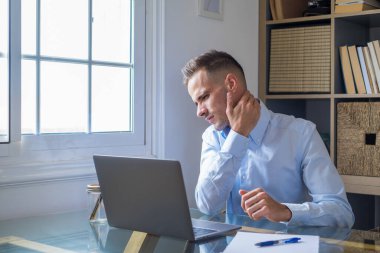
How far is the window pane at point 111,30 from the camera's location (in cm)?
238

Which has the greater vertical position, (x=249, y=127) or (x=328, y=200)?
(x=249, y=127)

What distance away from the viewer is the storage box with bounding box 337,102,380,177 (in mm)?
2797

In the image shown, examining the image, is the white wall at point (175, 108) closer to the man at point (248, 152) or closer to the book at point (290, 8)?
the book at point (290, 8)

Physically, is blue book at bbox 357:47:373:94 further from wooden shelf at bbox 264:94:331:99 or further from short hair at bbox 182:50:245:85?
short hair at bbox 182:50:245:85

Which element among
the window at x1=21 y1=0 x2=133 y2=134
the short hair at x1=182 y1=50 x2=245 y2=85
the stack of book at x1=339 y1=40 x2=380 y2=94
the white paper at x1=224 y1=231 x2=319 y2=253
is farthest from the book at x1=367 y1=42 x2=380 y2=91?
the white paper at x1=224 y1=231 x2=319 y2=253

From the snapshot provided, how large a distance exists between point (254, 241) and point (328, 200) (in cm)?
60

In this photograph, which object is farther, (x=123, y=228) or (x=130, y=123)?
(x=130, y=123)

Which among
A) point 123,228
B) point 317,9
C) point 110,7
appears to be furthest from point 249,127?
point 317,9

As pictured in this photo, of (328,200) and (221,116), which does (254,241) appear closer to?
(328,200)

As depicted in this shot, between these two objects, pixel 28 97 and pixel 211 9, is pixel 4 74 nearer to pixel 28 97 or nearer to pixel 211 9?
pixel 28 97

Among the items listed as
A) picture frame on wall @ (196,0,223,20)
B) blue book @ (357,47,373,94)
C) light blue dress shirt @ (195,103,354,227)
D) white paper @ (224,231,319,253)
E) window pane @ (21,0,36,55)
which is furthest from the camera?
blue book @ (357,47,373,94)

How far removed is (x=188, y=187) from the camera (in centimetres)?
272

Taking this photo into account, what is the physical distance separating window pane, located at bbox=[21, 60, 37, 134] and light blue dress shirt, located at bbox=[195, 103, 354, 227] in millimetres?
655

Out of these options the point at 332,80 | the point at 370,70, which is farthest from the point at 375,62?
the point at 332,80
